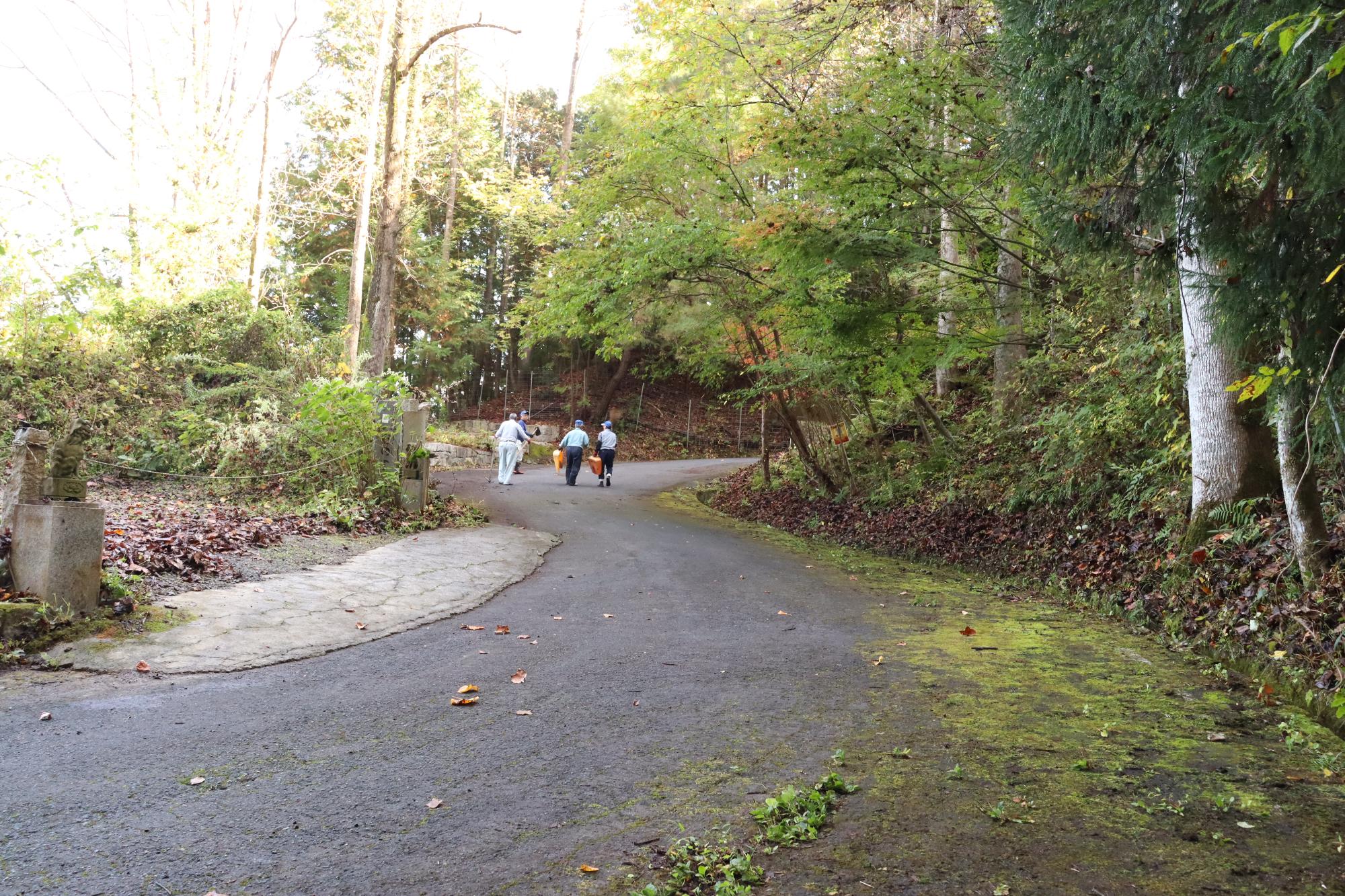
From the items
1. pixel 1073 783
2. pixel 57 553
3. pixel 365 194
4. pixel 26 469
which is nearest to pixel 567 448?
pixel 365 194

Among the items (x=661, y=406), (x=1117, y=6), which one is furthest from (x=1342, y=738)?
(x=661, y=406)

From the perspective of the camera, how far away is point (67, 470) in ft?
18.6

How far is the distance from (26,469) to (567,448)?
45.3 ft

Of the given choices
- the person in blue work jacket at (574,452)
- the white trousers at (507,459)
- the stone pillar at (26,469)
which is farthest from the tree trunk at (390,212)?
the stone pillar at (26,469)

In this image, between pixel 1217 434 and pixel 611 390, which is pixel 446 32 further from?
pixel 611 390

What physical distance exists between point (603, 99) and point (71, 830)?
22.9 metres

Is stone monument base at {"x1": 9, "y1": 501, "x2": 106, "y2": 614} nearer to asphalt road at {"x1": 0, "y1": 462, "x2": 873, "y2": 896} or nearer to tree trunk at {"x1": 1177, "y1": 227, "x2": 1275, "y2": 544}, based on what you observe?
asphalt road at {"x1": 0, "y1": 462, "x2": 873, "y2": 896}

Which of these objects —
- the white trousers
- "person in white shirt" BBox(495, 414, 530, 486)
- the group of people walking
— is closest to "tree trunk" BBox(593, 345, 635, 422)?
the group of people walking

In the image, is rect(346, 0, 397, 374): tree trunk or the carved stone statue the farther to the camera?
rect(346, 0, 397, 374): tree trunk

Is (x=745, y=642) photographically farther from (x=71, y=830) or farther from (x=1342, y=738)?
(x=71, y=830)

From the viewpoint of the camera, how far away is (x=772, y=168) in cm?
1127

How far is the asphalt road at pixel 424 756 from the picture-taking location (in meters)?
2.93

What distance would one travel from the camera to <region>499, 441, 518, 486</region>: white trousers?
18406 millimetres

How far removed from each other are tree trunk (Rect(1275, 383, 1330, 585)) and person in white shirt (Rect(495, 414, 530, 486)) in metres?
14.6
